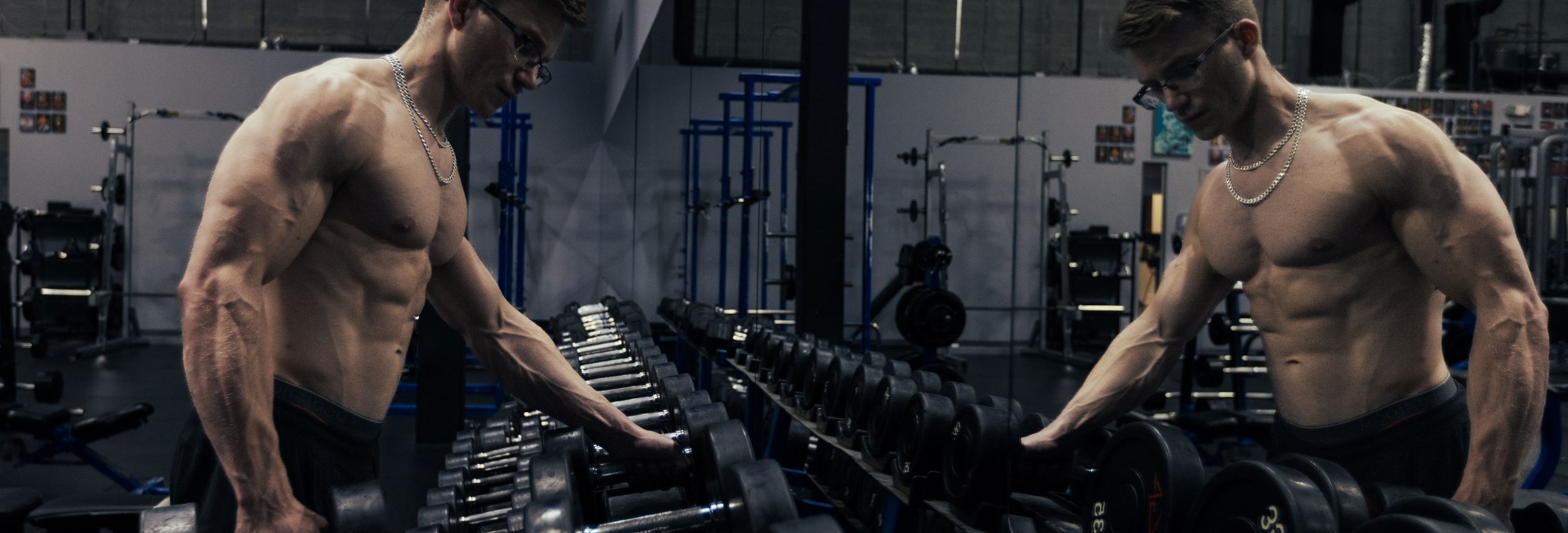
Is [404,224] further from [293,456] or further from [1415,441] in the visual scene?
[1415,441]

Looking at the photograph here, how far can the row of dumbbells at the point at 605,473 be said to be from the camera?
1218 millimetres

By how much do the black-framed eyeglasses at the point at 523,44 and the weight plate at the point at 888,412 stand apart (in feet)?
3.21

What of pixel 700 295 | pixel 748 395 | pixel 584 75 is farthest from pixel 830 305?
pixel 584 75

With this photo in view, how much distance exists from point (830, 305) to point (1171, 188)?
12.1ft

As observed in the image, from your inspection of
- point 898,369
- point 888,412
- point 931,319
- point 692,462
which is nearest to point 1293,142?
point 888,412

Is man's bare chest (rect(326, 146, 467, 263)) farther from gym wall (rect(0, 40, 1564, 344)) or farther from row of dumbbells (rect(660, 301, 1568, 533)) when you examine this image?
gym wall (rect(0, 40, 1564, 344))

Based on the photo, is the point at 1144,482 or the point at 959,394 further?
the point at 959,394

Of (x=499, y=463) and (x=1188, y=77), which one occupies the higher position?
(x=1188, y=77)

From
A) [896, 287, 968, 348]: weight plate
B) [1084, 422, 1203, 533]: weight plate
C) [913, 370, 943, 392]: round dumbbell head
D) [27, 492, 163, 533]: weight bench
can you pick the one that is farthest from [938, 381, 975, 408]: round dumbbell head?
[896, 287, 968, 348]: weight plate

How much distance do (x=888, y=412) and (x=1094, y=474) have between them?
65cm

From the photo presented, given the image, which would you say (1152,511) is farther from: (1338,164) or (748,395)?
(748,395)

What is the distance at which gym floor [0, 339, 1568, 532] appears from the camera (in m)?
3.90

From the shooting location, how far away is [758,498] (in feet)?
3.95

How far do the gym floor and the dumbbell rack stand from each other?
23.1 inches
